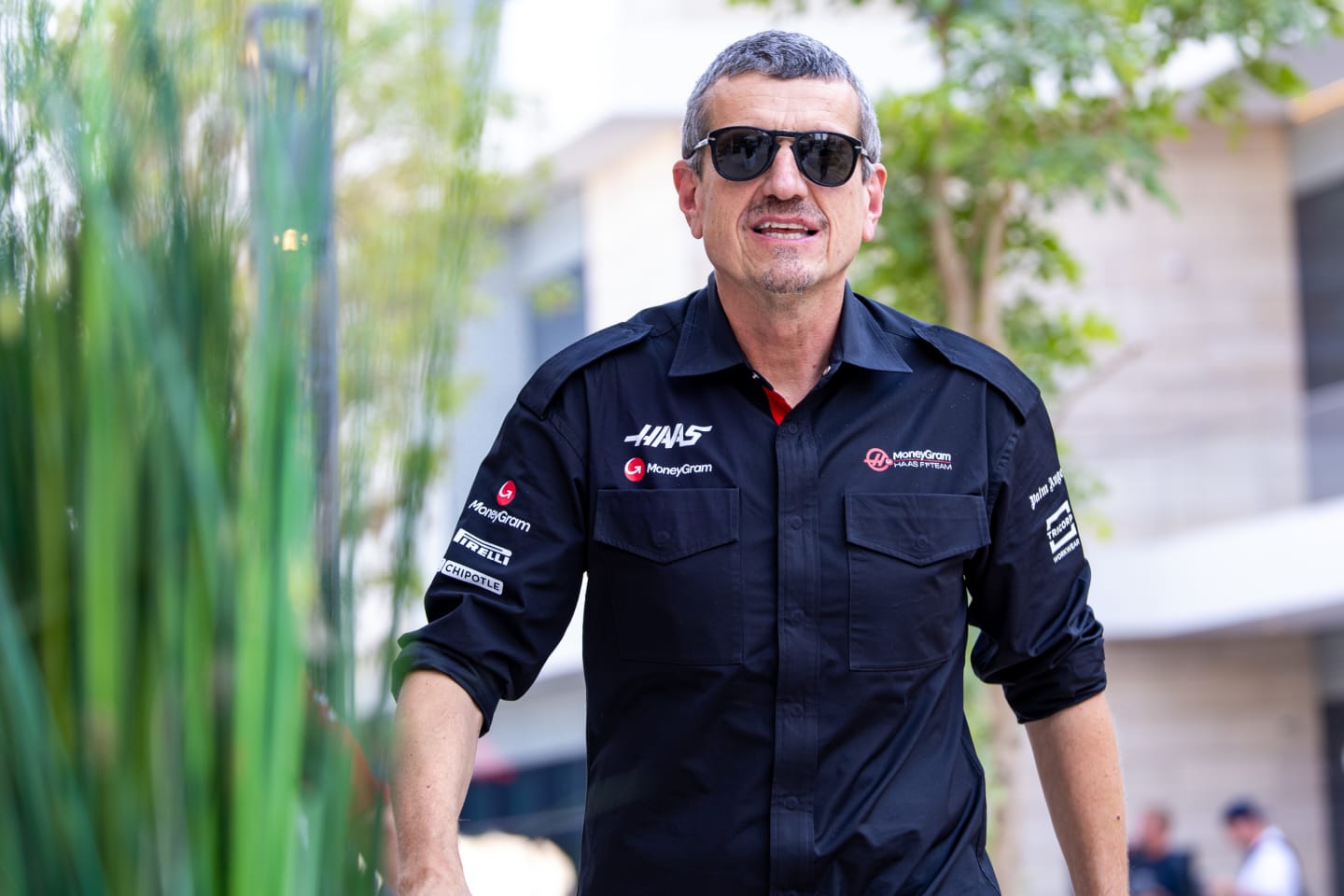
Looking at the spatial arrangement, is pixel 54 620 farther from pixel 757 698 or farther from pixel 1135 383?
pixel 1135 383

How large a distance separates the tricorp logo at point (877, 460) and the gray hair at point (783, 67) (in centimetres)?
40

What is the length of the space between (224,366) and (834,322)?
181 cm

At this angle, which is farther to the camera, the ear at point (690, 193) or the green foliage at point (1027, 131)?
the green foliage at point (1027, 131)

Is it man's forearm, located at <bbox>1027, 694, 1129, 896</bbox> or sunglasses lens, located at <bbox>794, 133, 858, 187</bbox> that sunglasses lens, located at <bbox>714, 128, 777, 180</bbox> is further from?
man's forearm, located at <bbox>1027, 694, 1129, 896</bbox>

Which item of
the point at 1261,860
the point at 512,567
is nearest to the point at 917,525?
the point at 512,567

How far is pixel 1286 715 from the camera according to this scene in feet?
59.8

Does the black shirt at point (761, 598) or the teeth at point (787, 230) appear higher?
the teeth at point (787, 230)

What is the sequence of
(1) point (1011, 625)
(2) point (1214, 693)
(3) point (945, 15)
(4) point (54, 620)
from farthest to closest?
(2) point (1214, 693) → (3) point (945, 15) → (1) point (1011, 625) → (4) point (54, 620)

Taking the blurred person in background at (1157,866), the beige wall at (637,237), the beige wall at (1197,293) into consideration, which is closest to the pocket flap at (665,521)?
the blurred person in background at (1157,866)

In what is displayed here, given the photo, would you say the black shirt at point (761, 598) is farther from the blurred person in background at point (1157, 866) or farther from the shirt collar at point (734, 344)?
the blurred person in background at point (1157, 866)

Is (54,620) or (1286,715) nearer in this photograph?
(54,620)

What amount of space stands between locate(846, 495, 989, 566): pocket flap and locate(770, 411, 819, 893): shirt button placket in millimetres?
69

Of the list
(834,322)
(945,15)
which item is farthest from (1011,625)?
(945,15)

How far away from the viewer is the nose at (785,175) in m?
2.43
